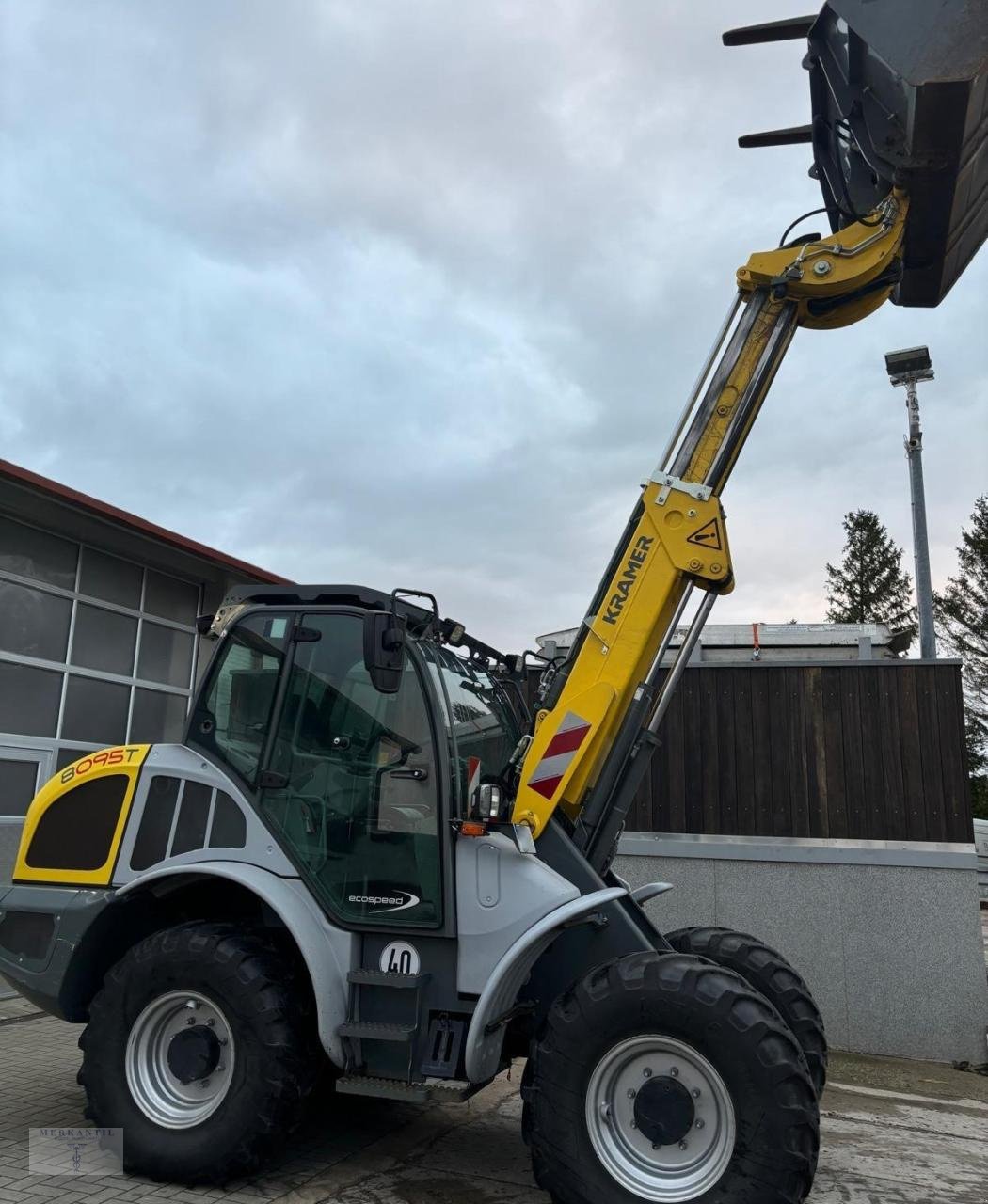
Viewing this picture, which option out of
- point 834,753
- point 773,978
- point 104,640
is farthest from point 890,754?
point 104,640

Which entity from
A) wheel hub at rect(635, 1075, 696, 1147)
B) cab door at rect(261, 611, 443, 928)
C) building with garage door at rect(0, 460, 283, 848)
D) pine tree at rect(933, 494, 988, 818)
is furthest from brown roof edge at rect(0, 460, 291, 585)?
pine tree at rect(933, 494, 988, 818)

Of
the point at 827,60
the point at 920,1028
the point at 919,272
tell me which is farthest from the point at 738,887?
the point at 827,60

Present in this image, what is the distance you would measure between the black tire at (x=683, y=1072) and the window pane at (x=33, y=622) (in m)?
7.22

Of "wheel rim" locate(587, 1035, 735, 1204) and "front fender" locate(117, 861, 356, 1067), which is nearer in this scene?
"wheel rim" locate(587, 1035, 735, 1204)

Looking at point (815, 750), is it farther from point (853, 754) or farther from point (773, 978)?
point (773, 978)

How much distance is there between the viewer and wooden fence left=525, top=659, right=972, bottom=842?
8.28 meters

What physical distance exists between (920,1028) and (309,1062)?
575cm

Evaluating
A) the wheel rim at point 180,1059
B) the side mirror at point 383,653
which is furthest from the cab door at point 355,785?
the wheel rim at point 180,1059

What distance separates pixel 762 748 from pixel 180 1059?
5.92 m

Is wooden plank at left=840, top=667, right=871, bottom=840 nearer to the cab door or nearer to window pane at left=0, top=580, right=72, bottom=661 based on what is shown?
the cab door

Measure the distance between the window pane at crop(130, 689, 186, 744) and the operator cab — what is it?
245 inches

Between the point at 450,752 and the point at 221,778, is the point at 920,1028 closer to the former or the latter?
the point at 450,752

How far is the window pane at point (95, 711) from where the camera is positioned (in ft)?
32.5

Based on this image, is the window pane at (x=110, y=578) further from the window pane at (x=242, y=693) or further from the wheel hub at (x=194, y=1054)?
the wheel hub at (x=194, y=1054)
